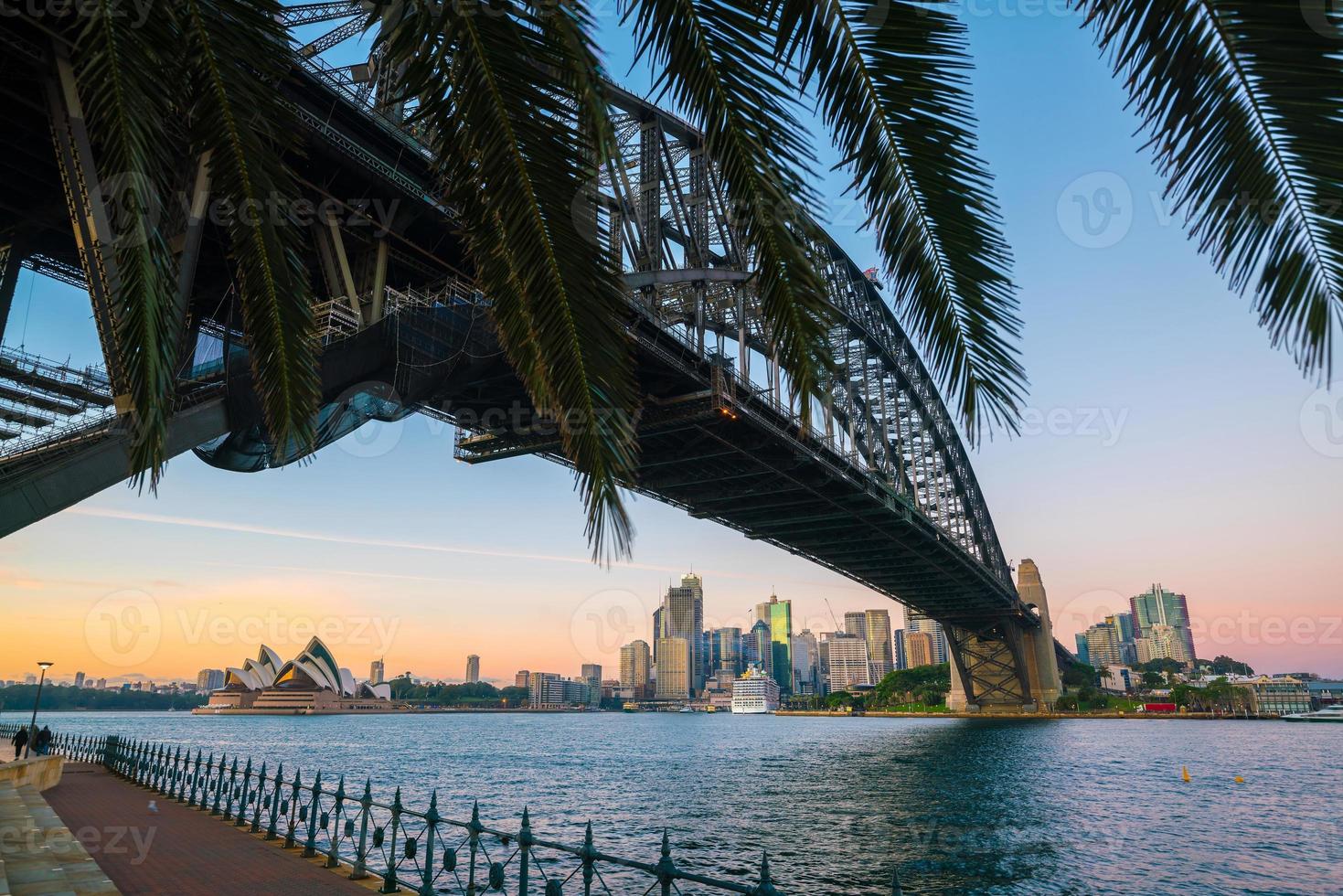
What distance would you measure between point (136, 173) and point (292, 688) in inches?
6683

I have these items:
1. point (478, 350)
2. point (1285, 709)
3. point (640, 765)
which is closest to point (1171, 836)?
point (478, 350)

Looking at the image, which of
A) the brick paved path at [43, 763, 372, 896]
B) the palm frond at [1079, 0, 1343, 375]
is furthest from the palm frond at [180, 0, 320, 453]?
the brick paved path at [43, 763, 372, 896]

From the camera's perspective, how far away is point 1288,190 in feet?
9.61

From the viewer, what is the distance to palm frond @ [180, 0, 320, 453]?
478 cm

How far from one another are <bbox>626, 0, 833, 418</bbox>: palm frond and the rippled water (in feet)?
55.2

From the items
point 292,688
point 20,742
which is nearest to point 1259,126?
point 20,742

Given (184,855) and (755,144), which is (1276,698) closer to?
(184,855)

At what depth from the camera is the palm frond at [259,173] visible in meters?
4.78

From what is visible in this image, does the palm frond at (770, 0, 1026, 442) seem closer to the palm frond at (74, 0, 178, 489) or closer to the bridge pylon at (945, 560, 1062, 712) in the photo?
the palm frond at (74, 0, 178, 489)

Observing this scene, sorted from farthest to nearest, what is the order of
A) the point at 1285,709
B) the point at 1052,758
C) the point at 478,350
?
the point at 1285,709 < the point at 1052,758 < the point at 478,350

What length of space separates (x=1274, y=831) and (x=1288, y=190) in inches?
1277

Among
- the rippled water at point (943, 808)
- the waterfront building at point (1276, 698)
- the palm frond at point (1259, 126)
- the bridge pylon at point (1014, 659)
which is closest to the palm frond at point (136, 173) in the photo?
the palm frond at point (1259, 126)

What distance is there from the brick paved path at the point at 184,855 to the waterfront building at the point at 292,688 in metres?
138

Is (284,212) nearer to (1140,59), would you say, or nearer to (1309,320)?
(1140,59)
